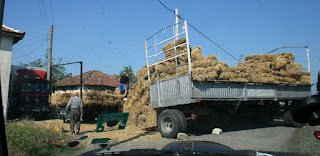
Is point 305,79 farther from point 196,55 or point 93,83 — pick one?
point 93,83

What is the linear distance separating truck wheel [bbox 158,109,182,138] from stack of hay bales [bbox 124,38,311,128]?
1610 millimetres

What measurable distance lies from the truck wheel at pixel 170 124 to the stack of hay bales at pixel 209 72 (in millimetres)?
1610

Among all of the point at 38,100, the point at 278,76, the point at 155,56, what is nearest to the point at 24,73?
the point at 38,100

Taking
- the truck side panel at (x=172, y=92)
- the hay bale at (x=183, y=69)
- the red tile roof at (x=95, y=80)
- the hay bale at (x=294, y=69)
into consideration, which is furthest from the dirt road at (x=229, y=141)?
the red tile roof at (x=95, y=80)

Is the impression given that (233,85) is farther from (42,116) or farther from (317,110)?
(42,116)

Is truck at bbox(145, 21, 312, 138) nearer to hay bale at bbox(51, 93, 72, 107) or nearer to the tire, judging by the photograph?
the tire

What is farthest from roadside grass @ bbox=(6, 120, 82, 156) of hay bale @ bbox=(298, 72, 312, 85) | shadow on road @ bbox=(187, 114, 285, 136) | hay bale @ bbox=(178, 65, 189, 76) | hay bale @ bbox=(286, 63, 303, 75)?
hay bale @ bbox=(298, 72, 312, 85)

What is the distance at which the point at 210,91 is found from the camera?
9.34m

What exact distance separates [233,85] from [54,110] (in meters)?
11.8

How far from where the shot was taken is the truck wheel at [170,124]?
9188mm

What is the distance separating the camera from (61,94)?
14.5 meters

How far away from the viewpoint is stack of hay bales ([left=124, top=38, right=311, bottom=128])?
9719 millimetres

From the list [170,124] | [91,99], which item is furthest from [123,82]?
[170,124]

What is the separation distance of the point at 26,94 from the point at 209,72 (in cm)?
1136
